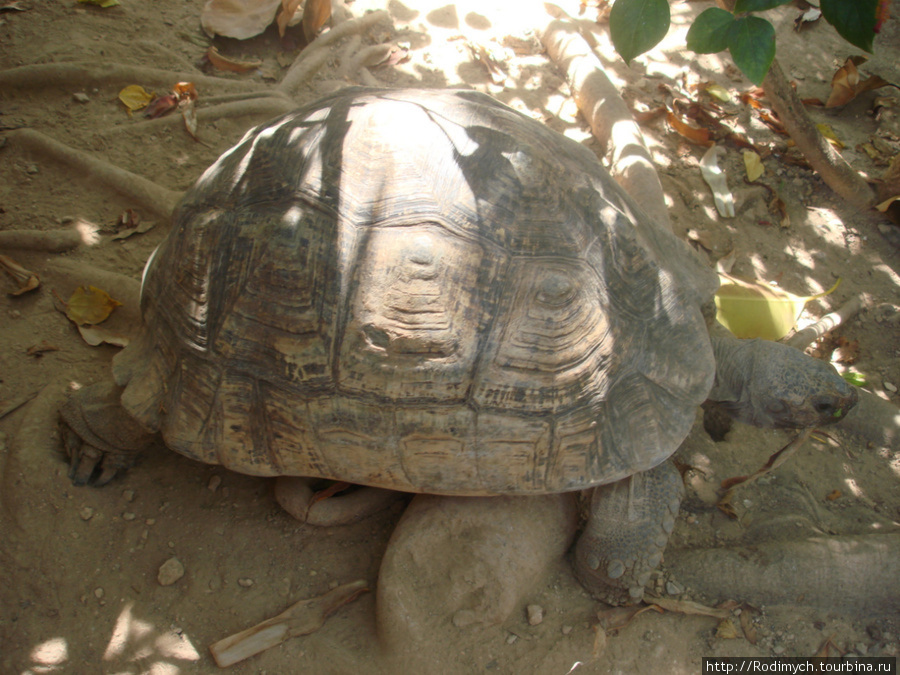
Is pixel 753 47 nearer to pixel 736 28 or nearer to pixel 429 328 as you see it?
pixel 736 28

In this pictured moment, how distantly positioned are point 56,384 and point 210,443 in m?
1.13

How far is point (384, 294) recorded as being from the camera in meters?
2.40

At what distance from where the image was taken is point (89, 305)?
3.49 metres

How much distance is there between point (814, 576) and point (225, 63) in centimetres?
540

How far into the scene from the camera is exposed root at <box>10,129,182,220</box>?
3.97 metres

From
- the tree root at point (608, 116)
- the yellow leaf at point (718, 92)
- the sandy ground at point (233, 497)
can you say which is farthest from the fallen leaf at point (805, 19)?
the tree root at point (608, 116)

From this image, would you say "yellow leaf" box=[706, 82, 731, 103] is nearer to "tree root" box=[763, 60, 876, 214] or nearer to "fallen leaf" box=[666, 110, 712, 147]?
"fallen leaf" box=[666, 110, 712, 147]

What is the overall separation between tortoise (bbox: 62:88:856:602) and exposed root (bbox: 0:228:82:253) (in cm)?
136

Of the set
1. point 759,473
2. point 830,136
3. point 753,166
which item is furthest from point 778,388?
point 830,136

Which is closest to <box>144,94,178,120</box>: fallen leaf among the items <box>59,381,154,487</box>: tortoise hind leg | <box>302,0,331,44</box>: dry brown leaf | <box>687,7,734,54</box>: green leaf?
<box>302,0,331,44</box>: dry brown leaf

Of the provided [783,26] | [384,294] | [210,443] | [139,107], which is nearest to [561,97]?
[783,26]

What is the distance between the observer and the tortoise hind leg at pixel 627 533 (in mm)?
2730

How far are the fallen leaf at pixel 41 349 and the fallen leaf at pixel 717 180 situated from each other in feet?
14.9

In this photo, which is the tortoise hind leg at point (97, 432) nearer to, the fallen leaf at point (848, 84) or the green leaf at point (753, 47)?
the green leaf at point (753, 47)
